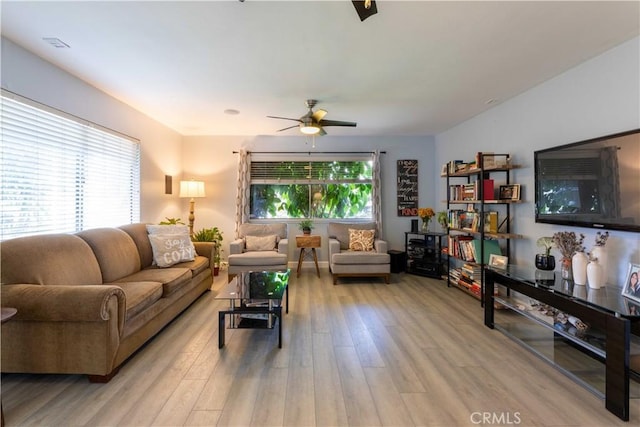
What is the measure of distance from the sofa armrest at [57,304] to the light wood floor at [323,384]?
481 mm

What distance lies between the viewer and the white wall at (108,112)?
234 centimetres

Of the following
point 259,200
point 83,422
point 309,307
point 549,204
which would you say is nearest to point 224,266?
point 259,200

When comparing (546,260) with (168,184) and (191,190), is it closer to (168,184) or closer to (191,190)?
(191,190)

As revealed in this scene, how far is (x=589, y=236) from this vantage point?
97.3 inches

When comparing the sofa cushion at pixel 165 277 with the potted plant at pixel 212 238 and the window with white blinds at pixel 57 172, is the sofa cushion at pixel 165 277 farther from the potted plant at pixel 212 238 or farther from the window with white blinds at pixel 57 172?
the potted plant at pixel 212 238

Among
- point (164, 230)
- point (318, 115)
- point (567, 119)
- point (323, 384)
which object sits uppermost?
point (318, 115)

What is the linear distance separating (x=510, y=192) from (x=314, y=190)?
10.5ft

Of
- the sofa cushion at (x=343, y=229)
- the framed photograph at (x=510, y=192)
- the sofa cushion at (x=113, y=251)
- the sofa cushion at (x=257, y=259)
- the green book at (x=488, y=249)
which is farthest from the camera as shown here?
the sofa cushion at (x=343, y=229)

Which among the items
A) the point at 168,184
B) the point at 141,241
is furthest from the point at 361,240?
the point at 168,184

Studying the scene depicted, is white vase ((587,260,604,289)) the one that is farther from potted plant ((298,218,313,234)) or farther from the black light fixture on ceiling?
potted plant ((298,218,313,234))

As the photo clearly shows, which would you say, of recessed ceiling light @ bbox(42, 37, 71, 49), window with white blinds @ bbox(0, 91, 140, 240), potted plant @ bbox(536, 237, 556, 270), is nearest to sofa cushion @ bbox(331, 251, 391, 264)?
potted plant @ bbox(536, 237, 556, 270)

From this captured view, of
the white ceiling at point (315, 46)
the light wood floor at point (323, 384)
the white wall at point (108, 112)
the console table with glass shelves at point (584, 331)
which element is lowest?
the light wood floor at point (323, 384)

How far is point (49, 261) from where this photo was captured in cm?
216

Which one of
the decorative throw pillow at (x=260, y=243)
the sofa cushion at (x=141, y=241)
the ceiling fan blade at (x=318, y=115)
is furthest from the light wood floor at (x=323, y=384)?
the ceiling fan blade at (x=318, y=115)
